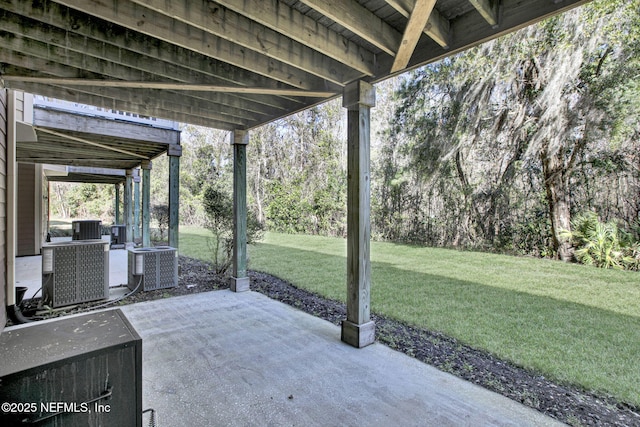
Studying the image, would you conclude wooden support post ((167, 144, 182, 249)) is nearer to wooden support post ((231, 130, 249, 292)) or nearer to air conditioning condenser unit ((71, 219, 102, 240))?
air conditioning condenser unit ((71, 219, 102, 240))

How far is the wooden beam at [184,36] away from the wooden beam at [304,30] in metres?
0.63

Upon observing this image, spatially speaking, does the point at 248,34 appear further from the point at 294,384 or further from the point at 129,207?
the point at 129,207

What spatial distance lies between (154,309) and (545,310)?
505 centimetres

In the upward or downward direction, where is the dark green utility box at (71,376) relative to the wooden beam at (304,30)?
downward

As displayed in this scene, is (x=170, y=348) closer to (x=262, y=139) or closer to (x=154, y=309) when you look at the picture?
(x=154, y=309)

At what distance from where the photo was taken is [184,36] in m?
2.38

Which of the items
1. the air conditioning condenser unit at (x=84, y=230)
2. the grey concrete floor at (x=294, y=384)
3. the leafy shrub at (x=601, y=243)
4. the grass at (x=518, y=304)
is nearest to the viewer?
the grey concrete floor at (x=294, y=384)

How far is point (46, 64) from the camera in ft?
9.09

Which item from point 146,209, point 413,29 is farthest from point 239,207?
point 146,209

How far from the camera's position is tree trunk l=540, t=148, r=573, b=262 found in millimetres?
7109

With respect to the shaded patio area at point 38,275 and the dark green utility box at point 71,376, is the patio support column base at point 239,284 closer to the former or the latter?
the shaded patio area at point 38,275

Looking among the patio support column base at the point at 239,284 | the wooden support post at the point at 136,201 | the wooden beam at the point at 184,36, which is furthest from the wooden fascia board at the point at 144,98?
the wooden support post at the point at 136,201

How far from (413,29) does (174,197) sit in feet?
18.1

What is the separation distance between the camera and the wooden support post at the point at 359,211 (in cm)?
297
